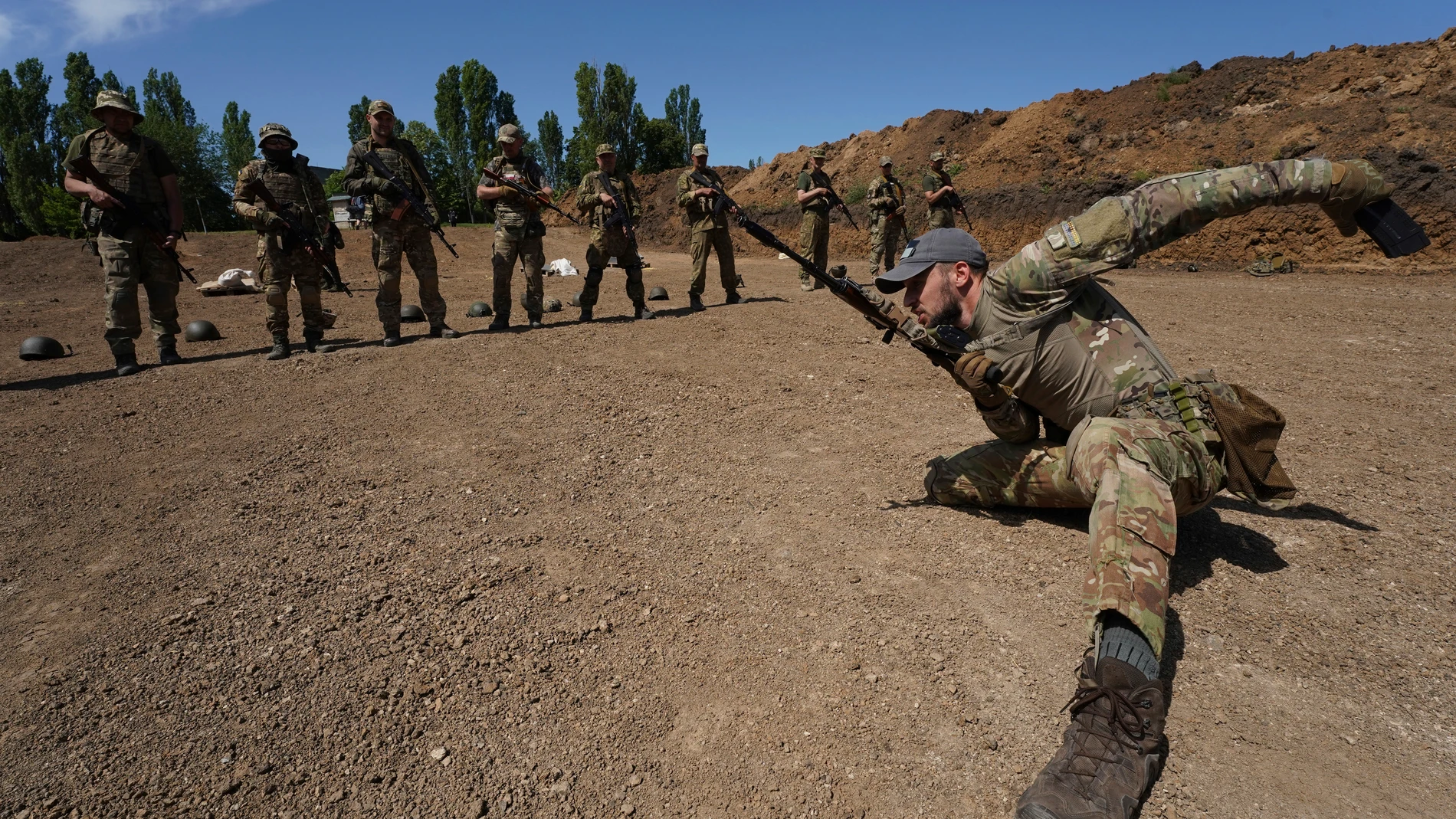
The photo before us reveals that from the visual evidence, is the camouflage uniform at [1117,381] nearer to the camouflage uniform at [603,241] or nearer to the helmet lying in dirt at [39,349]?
the camouflage uniform at [603,241]

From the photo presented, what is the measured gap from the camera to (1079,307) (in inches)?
117

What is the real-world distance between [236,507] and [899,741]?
3.63 meters

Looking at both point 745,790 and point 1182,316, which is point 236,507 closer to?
point 745,790

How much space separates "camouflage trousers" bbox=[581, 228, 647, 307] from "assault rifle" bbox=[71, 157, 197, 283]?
13.3 feet

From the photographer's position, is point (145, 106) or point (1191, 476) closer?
point (1191, 476)

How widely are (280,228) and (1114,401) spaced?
761cm

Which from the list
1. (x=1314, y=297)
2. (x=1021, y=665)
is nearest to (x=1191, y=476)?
(x=1021, y=665)

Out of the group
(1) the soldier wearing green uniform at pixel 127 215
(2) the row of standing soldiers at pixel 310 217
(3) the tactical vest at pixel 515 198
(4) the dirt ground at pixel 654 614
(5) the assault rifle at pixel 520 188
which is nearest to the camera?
(4) the dirt ground at pixel 654 614

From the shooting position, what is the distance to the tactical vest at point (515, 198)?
819 cm

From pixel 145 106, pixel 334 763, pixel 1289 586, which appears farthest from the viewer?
pixel 145 106

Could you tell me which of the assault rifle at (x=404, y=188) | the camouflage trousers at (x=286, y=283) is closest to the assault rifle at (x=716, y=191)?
Result: the assault rifle at (x=404, y=188)

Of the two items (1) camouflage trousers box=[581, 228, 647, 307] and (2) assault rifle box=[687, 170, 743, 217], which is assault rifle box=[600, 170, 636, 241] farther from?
(2) assault rifle box=[687, 170, 743, 217]

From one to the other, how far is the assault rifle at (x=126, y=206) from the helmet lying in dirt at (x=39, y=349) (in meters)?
2.32

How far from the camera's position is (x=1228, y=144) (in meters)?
18.5
